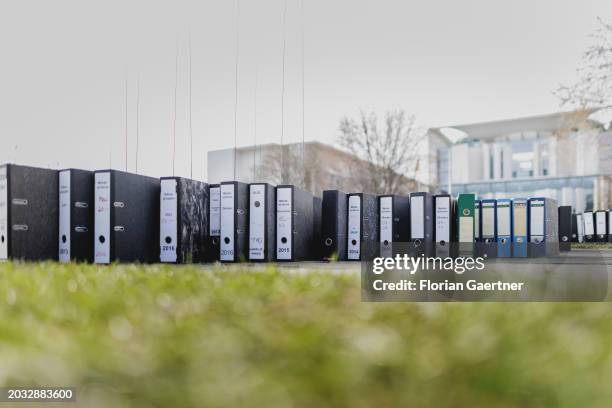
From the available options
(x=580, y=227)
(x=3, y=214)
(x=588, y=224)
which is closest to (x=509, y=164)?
(x=580, y=227)

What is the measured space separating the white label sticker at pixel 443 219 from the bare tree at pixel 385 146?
695 centimetres

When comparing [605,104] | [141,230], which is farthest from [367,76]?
[141,230]

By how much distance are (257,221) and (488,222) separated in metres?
1.70

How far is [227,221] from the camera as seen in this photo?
2.48 metres

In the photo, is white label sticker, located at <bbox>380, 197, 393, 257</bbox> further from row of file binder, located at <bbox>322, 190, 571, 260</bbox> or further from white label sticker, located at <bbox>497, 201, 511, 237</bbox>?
white label sticker, located at <bbox>497, 201, 511, 237</bbox>

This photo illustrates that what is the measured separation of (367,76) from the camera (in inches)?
289

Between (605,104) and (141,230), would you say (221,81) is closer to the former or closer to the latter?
(141,230)

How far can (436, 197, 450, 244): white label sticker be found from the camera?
9.77 feet

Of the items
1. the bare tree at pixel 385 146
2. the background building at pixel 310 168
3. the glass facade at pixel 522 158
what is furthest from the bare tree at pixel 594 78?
the glass facade at pixel 522 158

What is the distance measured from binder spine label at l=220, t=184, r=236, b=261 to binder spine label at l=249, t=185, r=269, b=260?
102mm

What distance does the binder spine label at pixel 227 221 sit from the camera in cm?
246

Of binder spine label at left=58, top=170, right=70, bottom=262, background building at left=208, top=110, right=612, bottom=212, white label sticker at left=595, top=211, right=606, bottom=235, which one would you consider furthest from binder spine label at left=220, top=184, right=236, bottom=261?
background building at left=208, top=110, right=612, bottom=212

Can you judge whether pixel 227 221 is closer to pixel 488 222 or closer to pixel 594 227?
pixel 488 222

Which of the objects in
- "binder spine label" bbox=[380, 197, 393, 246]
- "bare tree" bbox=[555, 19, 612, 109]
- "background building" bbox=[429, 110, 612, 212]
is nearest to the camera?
"binder spine label" bbox=[380, 197, 393, 246]
